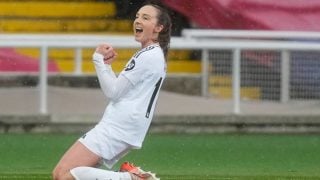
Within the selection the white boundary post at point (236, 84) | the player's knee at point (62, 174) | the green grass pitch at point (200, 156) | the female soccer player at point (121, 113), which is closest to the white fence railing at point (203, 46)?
the white boundary post at point (236, 84)

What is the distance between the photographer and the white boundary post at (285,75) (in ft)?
54.9

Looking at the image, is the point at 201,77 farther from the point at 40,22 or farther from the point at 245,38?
the point at 40,22

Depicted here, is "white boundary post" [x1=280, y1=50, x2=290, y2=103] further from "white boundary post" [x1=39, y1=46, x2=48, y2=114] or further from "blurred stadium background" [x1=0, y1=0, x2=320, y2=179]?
"white boundary post" [x1=39, y1=46, x2=48, y2=114]

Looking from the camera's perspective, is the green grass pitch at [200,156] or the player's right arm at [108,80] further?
the green grass pitch at [200,156]

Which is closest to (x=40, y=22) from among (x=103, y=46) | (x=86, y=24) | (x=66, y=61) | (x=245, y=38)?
(x=86, y=24)

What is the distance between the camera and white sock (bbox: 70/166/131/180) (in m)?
8.49

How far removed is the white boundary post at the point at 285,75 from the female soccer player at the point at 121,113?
26.6ft

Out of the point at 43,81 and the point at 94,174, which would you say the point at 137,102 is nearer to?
the point at 94,174

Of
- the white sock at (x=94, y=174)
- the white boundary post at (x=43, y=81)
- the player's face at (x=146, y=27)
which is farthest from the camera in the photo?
the white boundary post at (x=43, y=81)

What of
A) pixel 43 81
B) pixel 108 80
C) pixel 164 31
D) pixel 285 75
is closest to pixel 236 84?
pixel 285 75

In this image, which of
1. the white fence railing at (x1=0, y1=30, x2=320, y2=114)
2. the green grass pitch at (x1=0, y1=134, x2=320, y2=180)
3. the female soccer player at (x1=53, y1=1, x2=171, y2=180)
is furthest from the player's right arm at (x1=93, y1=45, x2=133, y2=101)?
A: the white fence railing at (x1=0, y1=30, x2=320, y2=114)

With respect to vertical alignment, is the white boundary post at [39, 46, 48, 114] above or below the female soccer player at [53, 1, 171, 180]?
below

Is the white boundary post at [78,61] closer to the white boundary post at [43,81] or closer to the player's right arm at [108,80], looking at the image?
the white boundary post at [43,81]

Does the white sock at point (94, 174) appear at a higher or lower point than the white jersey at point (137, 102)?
lower
